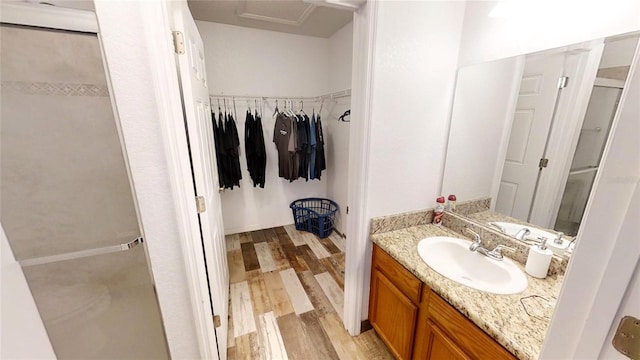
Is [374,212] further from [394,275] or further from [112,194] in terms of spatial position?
[112,194]

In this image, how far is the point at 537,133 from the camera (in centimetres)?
116

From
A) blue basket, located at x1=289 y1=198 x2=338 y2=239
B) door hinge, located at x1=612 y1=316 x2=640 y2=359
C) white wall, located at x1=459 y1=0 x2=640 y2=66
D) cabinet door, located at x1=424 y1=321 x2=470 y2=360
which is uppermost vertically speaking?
white wall, located at x1=459 y1=0 x2=640 y2=66

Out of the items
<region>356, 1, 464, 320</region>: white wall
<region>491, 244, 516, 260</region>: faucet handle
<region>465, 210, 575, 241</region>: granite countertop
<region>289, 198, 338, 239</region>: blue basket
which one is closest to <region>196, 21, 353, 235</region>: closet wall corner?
<region>289, 198, 338, 239</region>: blue basket

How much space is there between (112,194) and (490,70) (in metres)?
1.88

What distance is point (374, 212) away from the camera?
1.45 meters

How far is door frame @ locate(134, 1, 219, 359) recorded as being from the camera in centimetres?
83

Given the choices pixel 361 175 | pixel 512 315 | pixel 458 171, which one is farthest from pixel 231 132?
pixel 512 315

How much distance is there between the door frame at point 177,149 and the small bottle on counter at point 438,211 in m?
1.42

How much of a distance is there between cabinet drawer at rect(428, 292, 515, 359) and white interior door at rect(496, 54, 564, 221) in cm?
66

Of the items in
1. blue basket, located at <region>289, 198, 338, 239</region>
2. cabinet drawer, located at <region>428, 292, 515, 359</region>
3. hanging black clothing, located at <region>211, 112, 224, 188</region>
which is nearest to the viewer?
cabinet drawer, located at <region>428, 292, 515, 359</region>

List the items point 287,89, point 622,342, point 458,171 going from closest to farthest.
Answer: point 622,342, point 458,171, point 287,89

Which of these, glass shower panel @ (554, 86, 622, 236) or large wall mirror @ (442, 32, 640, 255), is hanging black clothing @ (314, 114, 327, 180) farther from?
glass shower panel @ (554, 86, 622, 236)

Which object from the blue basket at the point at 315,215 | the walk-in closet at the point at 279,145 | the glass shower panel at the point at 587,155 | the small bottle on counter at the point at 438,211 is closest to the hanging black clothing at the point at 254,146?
the walk-in closet at the point at 279,145

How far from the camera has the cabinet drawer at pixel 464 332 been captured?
825mm
